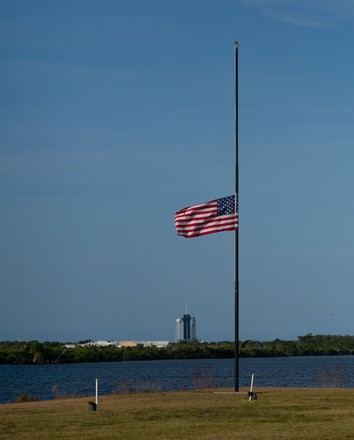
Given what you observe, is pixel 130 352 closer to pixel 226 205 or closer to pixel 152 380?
pixel 152 380

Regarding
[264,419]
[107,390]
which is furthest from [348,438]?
[107,390]

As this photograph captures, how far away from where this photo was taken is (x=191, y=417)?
2650 centimetres

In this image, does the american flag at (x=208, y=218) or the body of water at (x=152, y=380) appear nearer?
the american flag at (x=208, y=218)

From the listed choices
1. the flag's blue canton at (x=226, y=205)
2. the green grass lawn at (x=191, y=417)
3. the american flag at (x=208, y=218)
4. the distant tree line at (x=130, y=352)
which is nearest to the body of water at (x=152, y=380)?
the distant tree line at (x=130, y=352)

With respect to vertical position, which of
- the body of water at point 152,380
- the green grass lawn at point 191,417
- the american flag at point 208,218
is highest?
the american flag at point 208,218

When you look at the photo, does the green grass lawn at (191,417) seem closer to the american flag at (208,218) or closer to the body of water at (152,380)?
the american flag at (208,218)

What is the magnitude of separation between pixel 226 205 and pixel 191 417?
939 cm

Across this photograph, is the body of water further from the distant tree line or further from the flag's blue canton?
the flag's blue canton

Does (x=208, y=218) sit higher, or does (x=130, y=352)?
(x=208, y=218)

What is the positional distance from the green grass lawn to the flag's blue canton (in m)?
6.25

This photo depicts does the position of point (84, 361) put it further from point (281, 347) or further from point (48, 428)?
point (48, 428)

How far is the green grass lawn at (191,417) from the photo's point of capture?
23062 millimetres

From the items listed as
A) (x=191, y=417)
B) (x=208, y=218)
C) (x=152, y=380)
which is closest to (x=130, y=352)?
(x=152, y=380)

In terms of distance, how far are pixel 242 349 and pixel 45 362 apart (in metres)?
43.8
